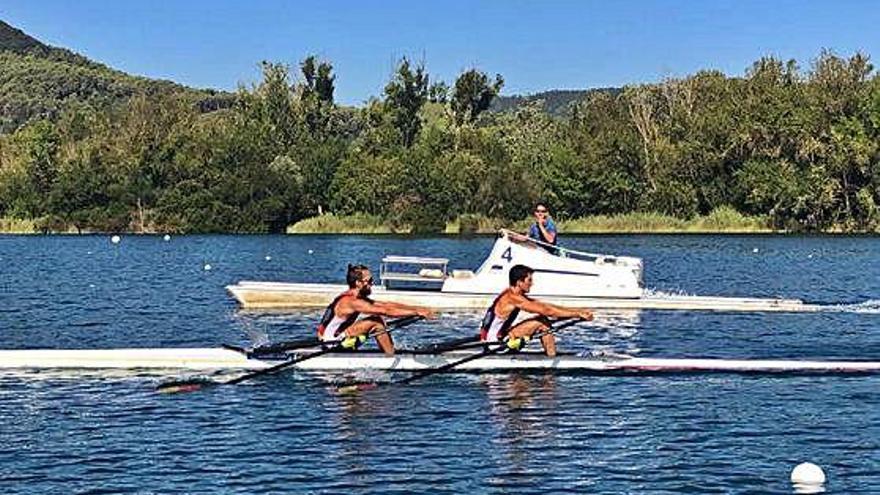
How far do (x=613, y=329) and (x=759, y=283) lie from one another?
2093cm

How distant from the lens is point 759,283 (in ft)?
167

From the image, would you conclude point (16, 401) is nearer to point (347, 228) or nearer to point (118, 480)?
point (118, 480)

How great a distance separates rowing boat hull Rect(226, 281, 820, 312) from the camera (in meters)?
35.2

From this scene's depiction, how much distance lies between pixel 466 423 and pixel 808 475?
225 inches

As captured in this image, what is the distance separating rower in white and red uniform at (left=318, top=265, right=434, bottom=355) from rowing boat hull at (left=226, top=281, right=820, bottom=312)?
1082 centimetres

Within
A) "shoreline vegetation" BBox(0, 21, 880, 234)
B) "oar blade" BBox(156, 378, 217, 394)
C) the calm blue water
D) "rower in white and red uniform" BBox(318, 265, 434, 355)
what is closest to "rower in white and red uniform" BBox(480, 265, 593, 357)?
the calm blue water

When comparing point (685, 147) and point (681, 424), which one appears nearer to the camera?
point (681, 424)

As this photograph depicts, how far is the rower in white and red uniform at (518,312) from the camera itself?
22.5 m

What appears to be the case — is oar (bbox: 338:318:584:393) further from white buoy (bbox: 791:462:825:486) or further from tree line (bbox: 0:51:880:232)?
tree line (bbox: 0:51:880:232)

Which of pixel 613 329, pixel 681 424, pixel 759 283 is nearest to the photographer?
pixel 681 424

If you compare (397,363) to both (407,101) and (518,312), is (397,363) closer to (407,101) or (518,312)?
(518,312)

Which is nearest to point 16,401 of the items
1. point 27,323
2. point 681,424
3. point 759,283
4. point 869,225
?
point 681,424

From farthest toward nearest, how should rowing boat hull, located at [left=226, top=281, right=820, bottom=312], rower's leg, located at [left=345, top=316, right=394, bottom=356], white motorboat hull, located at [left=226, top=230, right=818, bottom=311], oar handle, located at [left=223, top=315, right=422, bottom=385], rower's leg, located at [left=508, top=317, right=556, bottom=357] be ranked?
rowing boat hull, located at [left=226, top=281, right=820, bottom=312], white motorboat hull, located at [left=226, top=230, right=818, bottom=311], rower's leg, located at [left=345, top=316, right=394, bottom=356], rower's leg, located at [left=508, top=317, right=556, bottom=357], oar handle, located at [left=223, top=315, right=422, bottom=385]

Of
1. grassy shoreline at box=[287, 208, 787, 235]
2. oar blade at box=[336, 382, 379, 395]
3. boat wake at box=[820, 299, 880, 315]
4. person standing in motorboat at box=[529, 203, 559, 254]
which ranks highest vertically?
grassy shoreline at box=[287, 208, 787, 235]
